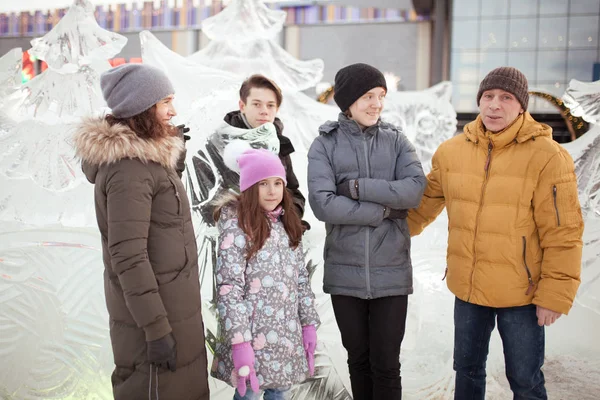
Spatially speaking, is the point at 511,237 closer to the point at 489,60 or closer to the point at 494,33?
the point at 489,60

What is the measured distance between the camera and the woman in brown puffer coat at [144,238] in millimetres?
1603

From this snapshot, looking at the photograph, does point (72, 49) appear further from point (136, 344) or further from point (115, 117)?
point (136, 344)

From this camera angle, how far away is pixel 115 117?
69.2 inches

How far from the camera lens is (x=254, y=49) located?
3004mm

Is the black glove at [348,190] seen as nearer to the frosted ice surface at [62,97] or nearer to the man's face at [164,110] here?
the man's face at [164,110]

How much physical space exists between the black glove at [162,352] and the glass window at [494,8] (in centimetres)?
1196

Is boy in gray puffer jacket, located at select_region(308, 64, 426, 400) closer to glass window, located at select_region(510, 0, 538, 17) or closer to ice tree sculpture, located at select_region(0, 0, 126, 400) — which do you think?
ice tree sculpture, located at select_region(0, 0, 126, 400)

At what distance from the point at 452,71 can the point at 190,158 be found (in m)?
10.5

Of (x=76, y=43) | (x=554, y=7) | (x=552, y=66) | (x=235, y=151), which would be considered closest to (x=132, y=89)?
(x=235, y=151)

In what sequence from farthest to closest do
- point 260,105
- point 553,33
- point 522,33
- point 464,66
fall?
point 464,66 → point 522,33 → point 553,33 → point 260,105

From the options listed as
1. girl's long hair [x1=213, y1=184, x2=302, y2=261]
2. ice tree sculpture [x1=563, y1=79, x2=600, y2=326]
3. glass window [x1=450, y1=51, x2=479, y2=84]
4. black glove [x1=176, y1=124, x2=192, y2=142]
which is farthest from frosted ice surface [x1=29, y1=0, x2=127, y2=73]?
glass window [x1=450, y1=51, x2=479, y2=84]

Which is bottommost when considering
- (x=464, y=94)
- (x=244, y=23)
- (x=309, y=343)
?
(x=309, y=343)

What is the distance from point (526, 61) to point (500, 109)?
10934 mm

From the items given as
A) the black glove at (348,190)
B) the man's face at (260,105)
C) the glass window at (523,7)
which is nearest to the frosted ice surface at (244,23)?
the man's face at (260,105)
